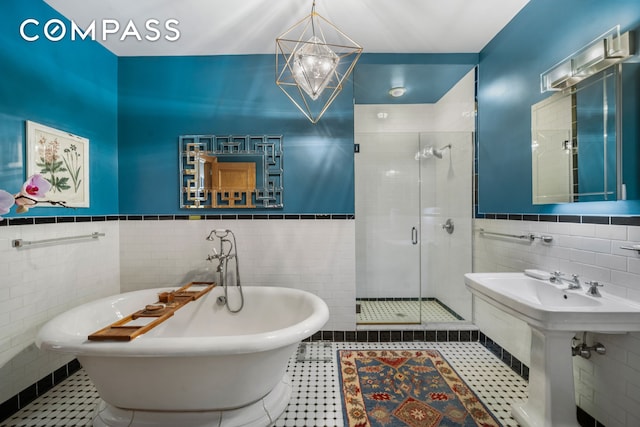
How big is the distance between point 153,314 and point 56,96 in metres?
1.72

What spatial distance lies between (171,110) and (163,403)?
93.1 inches

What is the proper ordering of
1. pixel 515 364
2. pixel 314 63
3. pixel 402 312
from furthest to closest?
pixel 402 312 < pixel 515 364 < pixel 314 63

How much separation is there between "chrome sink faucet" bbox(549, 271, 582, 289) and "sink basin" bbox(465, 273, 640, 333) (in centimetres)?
3

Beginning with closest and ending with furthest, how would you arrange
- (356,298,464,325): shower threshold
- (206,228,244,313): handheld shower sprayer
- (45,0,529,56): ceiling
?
(45,0,529,56): ceiling < (206,228,244,313): handheld shower sprayer < (356,298,464,325): shower threshold

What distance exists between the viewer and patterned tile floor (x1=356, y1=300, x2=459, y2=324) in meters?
2.85

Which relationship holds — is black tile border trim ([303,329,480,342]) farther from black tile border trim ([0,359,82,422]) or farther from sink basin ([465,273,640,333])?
black tile border trim ([0,359,82,422])

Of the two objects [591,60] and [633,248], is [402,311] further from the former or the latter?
[591,60]

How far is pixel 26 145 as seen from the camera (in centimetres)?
184

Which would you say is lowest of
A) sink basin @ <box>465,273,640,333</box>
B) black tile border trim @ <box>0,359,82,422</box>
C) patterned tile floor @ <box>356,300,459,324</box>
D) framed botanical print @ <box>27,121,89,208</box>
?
black tile border trim @ <box>0,359,82,422</box>

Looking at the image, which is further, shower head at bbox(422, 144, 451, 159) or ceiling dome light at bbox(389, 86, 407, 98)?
ceiling dome light at bbox(389, 86, 407, 98)

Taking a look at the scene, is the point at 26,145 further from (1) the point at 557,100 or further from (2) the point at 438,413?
(1) the point at 557,100

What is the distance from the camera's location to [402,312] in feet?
9.98

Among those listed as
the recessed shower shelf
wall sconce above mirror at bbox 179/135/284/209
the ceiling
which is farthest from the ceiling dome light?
the recessed shower shelf

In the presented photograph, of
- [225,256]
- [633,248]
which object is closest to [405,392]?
[633,248]
